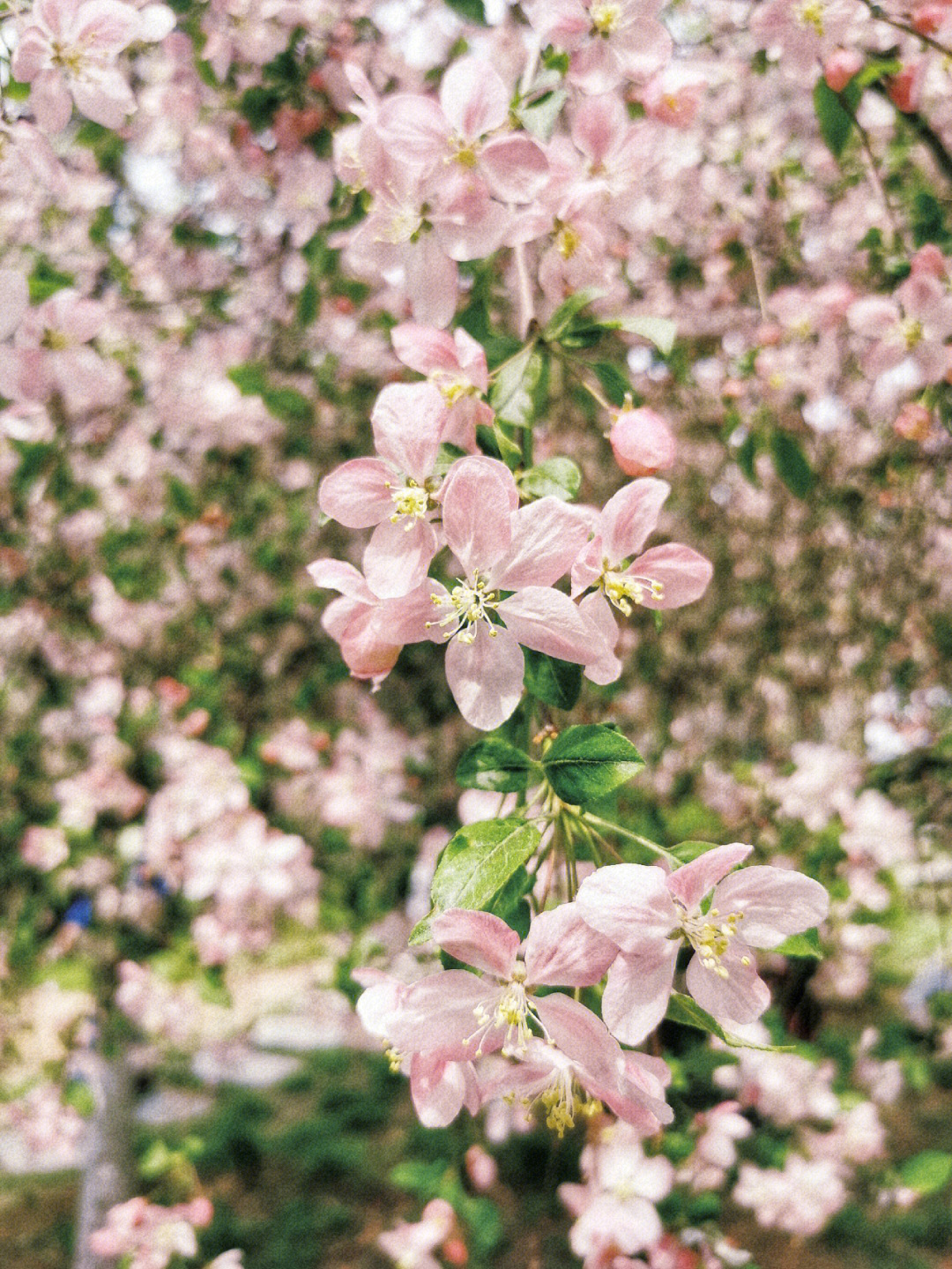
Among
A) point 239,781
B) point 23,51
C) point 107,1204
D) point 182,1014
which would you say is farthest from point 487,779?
point 107,1204

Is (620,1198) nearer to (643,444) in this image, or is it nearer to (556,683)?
(556,683)

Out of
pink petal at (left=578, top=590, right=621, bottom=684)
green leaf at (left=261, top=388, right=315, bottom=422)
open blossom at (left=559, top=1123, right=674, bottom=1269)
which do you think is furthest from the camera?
green leaf at (left=261, top=388, right=315, bottom=422)

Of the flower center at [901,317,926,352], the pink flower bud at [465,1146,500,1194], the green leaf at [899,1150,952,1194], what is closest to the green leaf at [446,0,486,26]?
the flower center at [901,317,926,352]

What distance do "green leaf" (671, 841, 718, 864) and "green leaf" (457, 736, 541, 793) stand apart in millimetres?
132

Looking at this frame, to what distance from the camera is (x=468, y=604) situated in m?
0.71

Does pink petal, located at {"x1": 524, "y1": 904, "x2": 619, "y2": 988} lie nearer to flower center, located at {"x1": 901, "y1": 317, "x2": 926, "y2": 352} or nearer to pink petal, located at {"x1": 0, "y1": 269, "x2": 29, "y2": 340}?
pink petal, located at {"x1": 0, "y1": 269, "x2": 29, "y2": 340}

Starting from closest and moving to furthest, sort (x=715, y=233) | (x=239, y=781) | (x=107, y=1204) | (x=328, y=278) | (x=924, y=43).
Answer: (x=924, y=43), (x=328, y=278), (x=239, y=781), (x=715, y=233), (x=107, y=1204)

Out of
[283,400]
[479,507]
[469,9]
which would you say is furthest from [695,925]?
[283,400]

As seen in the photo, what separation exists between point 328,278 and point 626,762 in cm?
147

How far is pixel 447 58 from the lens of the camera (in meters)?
1.67

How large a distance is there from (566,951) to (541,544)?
0.99 ft

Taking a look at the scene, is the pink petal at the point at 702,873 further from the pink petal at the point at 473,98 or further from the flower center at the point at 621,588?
the pink petal at the point at 473,98

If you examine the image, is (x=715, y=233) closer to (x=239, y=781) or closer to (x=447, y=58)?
(x=447, y=58)

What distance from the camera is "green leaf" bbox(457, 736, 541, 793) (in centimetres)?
74
